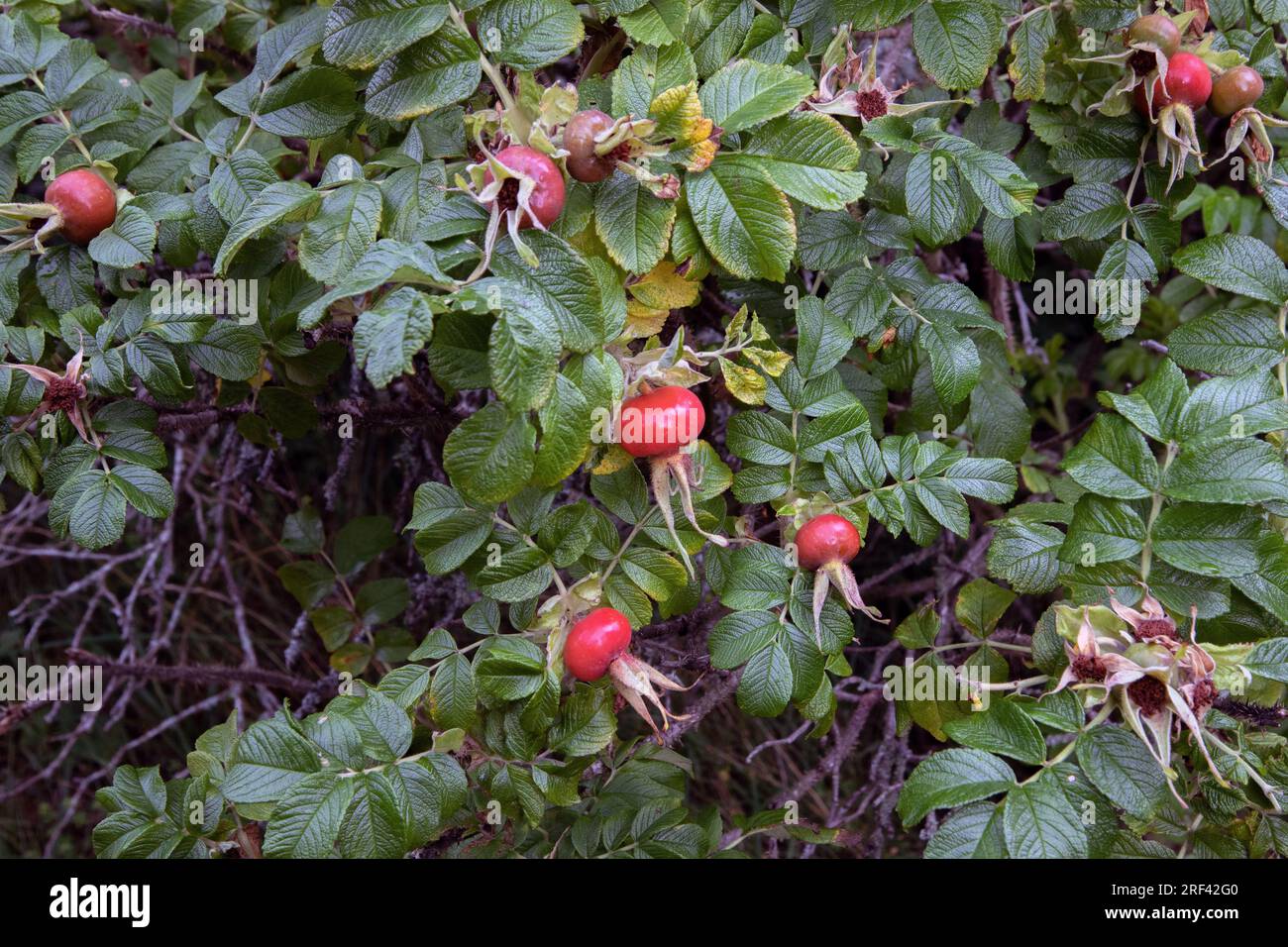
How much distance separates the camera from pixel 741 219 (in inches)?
53.0

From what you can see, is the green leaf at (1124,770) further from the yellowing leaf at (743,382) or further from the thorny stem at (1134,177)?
the thorny stem at (1134,177)

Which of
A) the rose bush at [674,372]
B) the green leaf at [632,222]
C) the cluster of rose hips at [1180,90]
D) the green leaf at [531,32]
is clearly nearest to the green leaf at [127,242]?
the rose bush at [674,372]

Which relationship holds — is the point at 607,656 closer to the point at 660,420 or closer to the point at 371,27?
the point at 660,420

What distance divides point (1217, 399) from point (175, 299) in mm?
1486

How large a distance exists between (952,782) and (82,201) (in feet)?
4.87

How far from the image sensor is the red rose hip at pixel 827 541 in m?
1.41

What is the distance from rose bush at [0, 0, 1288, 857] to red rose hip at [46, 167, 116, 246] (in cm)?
1

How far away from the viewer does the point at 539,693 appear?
136 cm

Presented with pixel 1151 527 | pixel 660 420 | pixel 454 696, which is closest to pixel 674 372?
pixel 660 420

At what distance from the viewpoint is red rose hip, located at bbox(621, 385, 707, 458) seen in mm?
1338

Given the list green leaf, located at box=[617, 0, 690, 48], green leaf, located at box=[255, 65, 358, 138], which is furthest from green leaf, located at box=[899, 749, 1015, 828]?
green leaf, located at box=[255, 65, 358, 138]

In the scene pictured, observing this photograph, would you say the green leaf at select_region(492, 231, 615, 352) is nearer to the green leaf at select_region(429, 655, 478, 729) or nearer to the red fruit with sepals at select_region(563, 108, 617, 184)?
the red fruit with sepals at select_region(563, 108, 617, 184)

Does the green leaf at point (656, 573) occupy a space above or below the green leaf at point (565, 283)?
below
